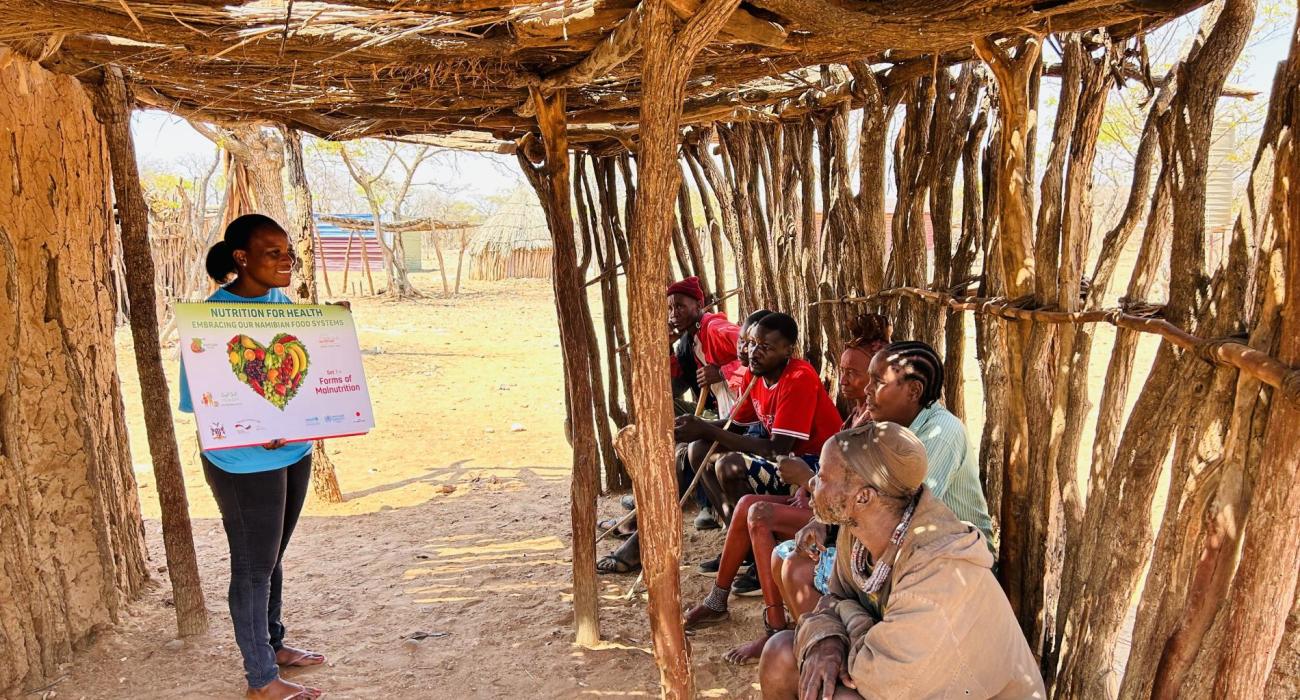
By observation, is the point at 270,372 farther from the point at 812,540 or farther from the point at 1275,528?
the point at 1275,528

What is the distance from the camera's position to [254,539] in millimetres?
3102

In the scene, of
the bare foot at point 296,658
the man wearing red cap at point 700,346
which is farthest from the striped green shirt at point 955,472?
the bare foot at point 296,658

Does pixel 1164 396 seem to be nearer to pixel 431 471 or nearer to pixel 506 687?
pixel 506 687

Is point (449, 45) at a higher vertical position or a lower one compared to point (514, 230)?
lower

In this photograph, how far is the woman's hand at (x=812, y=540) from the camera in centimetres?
293

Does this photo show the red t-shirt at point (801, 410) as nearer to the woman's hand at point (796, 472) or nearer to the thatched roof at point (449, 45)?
the woman's hand at point (796, 472)

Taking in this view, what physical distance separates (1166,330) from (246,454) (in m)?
2.84

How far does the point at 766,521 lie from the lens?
3.50m

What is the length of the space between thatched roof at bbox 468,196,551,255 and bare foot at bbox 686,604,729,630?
21879mm

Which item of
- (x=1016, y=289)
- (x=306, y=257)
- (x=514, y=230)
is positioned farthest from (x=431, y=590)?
(x=514, y=230)

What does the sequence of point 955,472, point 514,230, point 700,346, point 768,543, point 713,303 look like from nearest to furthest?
point 955,472
point 768,543
point 700,346
point 713,303
point 514,230

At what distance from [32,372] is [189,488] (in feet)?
11.0

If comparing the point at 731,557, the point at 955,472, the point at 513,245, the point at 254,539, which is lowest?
the point at 731,557

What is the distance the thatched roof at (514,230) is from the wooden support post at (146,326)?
21549 millimetres
